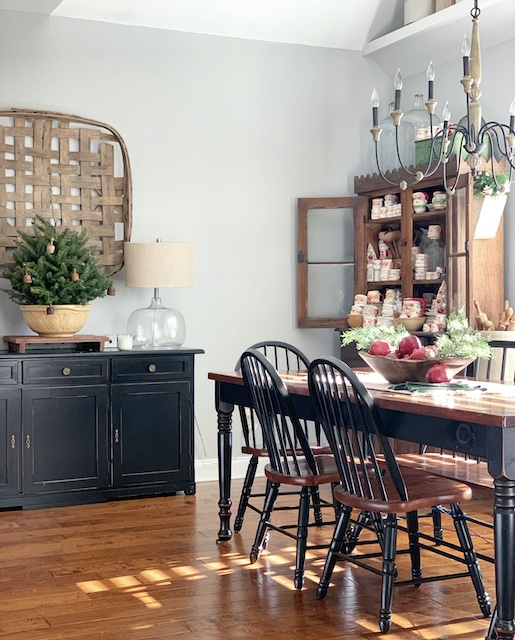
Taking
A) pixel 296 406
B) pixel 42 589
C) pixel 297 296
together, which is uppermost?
pixel 297 296

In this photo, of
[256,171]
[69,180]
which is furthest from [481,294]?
[69,180]

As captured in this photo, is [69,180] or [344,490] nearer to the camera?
[344,490]

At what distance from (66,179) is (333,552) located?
3.03 metres

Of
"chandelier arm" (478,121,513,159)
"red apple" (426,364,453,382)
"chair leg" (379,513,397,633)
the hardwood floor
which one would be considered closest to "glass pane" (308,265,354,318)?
"chandelier arm" (478,121,513,159)

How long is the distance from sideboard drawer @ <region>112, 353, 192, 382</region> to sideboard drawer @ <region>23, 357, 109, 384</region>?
0.08 meters

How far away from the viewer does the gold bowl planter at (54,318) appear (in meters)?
5.06

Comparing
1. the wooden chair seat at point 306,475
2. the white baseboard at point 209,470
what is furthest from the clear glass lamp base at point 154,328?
the wooden chair seat at point 306,475

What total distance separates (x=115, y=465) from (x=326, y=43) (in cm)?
305

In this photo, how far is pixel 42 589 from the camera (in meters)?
3.52

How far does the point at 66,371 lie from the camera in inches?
197

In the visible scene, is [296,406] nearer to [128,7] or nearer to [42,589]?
[42,589]

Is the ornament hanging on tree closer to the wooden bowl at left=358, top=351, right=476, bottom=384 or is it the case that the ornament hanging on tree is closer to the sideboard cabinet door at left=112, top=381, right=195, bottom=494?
the sideboard cabinet door at left=112, top=381, right=195, bottom=494

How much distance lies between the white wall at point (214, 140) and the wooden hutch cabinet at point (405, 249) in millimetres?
140

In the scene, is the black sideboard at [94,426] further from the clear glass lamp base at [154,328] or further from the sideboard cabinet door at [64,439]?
the clear glass lamp base at [154,328]
